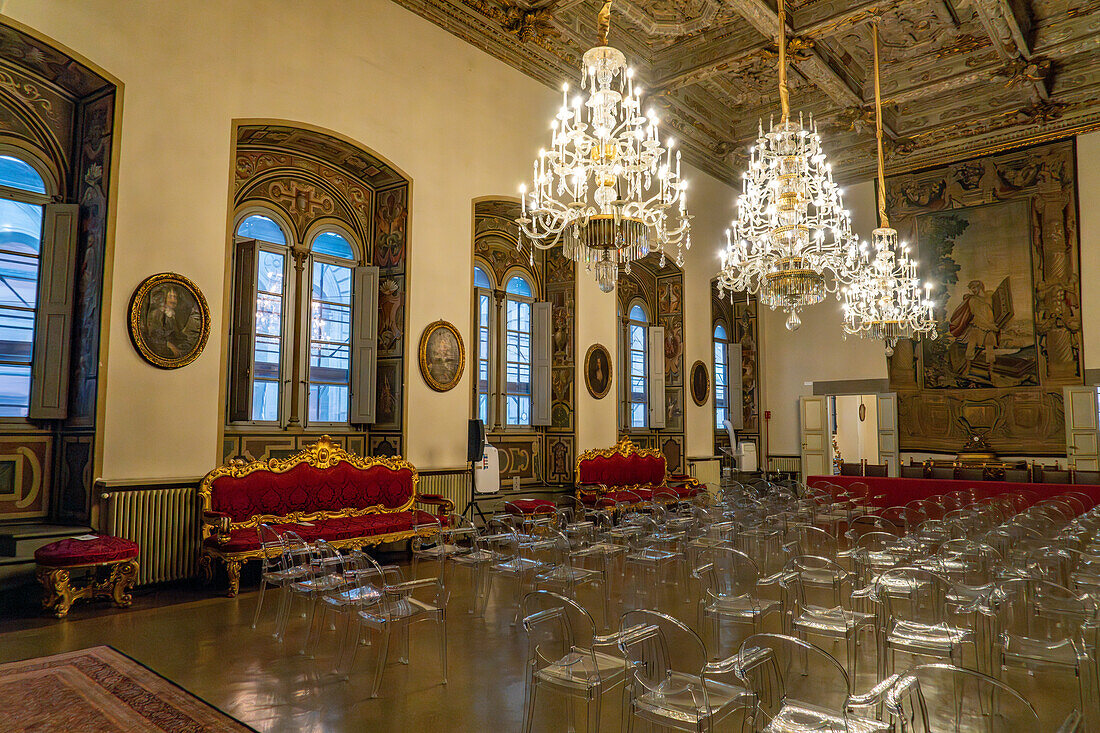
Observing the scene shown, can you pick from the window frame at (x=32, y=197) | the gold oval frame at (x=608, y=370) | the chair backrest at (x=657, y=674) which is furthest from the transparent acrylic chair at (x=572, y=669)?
the gold oval frame at (x=608, y=370)

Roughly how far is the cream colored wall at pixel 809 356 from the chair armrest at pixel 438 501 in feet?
35.2

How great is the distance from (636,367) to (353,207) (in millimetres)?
7630

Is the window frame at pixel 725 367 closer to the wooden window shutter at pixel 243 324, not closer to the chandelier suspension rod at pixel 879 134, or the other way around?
the chandelier suspension rod at pixel 879 134

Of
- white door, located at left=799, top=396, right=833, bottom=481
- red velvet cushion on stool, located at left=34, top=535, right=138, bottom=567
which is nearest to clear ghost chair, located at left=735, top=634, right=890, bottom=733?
red velvet cushion on stool, located at left=34, top=535, right=138, bottom=567

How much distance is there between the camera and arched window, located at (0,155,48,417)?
6652 millimetres

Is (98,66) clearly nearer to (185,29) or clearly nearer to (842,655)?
(185,29)

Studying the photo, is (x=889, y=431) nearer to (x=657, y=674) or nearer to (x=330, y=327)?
(x=330, y=327)

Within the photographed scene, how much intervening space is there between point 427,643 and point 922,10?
12127 millimetres

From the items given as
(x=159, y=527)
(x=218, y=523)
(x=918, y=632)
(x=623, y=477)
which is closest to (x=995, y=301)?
(x=623, y=477)

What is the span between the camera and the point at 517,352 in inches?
481

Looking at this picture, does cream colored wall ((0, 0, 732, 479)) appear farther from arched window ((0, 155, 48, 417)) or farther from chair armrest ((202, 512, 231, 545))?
arched window ((0, 155, 48, 417))

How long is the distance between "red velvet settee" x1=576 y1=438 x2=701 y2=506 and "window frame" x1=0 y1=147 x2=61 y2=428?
744cm

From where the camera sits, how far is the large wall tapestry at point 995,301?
13805 mm

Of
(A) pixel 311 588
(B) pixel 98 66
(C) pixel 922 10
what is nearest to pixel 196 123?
(B) pixel 98 66
